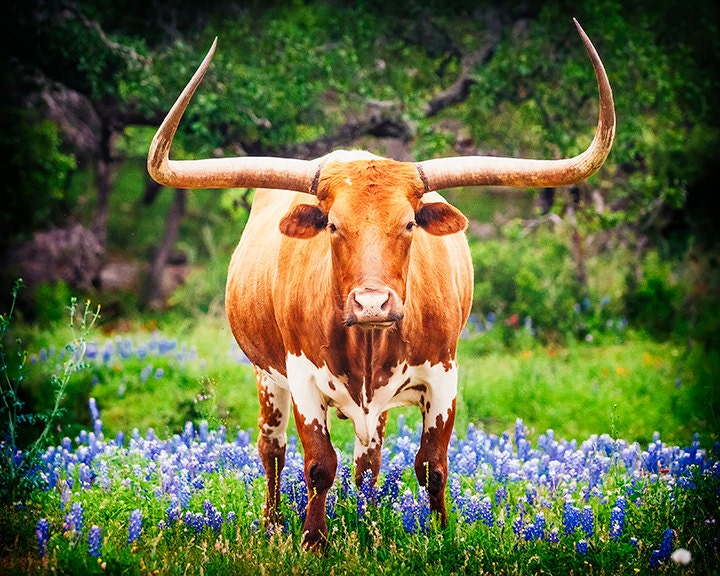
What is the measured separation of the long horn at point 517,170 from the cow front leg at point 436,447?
41.8 inches

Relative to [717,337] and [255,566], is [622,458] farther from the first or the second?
[717,337]

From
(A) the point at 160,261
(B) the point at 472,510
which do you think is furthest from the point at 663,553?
(A) the point at 160,261

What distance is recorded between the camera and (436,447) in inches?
175

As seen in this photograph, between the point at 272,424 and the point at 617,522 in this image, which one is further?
the point at 272,424

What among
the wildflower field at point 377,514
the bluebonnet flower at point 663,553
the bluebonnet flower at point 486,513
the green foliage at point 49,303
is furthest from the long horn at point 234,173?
the green foliage at point 49,303

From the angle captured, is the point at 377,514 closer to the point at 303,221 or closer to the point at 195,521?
the point at 195,521

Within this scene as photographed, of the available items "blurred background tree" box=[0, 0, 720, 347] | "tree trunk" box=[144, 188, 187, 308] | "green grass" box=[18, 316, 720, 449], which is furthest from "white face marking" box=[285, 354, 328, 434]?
"tree trunk" box=[144, 188, 187, 308]

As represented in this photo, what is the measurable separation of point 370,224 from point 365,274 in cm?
25

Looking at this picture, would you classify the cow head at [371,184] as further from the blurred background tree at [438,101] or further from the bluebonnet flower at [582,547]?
the blurred background tree at [438,101]

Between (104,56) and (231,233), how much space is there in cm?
846

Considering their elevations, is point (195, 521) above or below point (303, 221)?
below

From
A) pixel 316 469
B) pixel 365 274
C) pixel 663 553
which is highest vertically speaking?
pixel 365 274

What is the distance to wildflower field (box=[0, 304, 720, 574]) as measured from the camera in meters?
3.82

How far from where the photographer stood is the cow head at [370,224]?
144 inches
